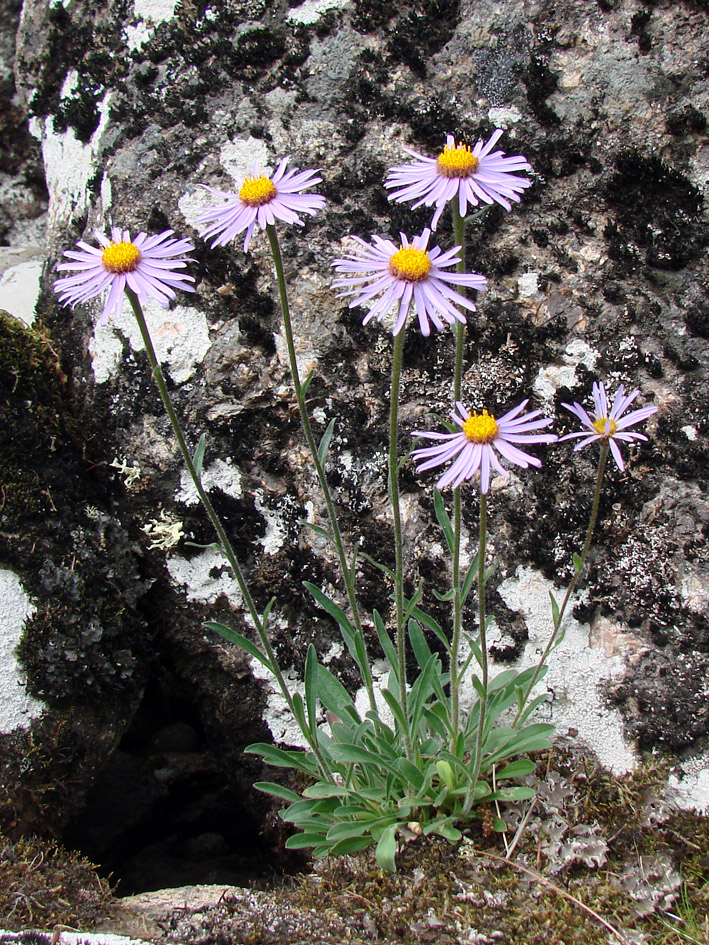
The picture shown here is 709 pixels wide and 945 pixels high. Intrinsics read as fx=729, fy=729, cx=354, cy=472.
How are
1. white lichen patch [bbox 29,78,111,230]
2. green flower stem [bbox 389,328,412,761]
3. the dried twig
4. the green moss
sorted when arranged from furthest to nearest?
white lichen patch [bbox 29,78,111,230] → the green moss → the dried twig → green flower stem [bbox 389,328,412,761]

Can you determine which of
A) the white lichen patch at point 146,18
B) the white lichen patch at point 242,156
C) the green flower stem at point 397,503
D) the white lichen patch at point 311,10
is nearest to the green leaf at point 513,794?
the green flower stem at point 397,503

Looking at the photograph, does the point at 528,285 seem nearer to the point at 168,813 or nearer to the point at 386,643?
the point at 386,643

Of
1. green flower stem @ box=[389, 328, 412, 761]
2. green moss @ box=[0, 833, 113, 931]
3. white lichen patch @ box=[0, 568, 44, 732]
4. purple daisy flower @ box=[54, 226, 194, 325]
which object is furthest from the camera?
white lichen patch @ box=[0, 568, 44, 732]

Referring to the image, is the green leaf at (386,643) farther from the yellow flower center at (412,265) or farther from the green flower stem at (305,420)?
the yellow flower center at (412,265)

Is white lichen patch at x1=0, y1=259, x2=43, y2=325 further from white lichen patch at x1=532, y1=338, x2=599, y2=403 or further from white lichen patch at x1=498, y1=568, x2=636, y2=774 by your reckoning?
white lichen patch at x1=498, y1=568, x2=636, y2=774

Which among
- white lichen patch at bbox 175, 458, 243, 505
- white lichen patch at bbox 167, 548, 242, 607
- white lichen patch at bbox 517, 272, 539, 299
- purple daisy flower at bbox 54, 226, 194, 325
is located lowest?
white lichen patch at bbox 167, 548, 242, 607

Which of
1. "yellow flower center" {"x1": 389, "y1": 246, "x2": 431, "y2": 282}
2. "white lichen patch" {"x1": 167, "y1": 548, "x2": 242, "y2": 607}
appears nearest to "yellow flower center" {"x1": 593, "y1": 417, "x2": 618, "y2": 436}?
"yellow flower center" {"x1": 389, "y1": 246, "x2": 431, "y2": 282}

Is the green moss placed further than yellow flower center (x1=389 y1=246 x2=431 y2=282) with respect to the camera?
Yes
